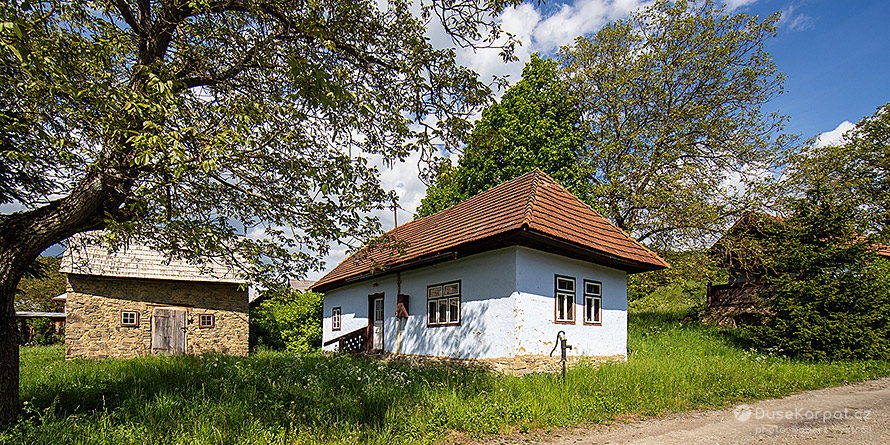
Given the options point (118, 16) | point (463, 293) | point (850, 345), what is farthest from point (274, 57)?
point (850, 345)

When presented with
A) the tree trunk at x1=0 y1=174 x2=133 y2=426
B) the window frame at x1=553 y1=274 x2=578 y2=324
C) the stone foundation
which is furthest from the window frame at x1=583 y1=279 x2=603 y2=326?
the tree trunk at x1=0 y1=174 x2=133 y2=426

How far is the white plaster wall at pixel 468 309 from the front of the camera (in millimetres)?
10977

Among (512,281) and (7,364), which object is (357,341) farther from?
(7,364)

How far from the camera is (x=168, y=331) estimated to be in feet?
62.9

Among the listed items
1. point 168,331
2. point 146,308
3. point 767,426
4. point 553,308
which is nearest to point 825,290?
point 553,308

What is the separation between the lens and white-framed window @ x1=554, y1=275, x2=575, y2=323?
1183 centimetres

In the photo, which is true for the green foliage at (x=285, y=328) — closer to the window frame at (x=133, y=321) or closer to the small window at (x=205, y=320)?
the small window at (x=205, y=320)

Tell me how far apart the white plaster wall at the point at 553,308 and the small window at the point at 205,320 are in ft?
48.9

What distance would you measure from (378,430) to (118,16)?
616 cm

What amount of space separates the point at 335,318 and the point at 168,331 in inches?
258

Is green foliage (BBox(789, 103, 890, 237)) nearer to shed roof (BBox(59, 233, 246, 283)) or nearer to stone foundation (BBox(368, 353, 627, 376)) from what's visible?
stone foundation (BBox(368, 353, 627, 376))

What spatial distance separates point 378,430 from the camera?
6.10 m

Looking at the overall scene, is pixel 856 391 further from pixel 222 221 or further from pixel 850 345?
pixel 222 221

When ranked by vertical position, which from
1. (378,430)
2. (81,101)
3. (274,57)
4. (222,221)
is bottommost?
(378,430)
